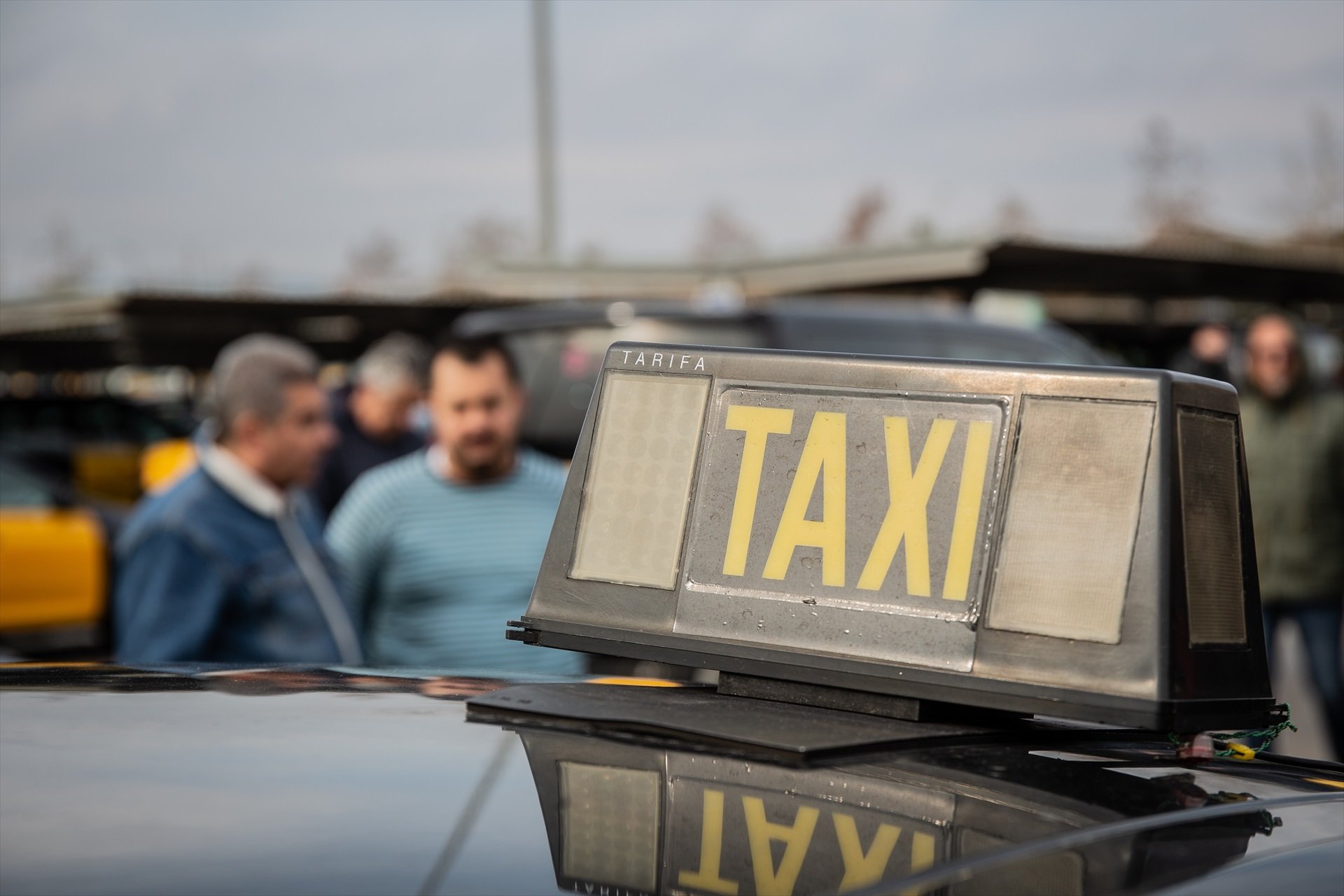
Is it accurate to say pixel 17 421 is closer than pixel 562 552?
No

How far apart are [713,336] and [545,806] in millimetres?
5697

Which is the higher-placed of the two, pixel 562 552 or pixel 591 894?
pixel 562 552

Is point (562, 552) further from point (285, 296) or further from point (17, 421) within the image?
point (285, 296)

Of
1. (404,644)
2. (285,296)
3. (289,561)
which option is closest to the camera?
(289,561)

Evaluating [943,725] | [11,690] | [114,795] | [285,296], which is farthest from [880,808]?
[285,296]

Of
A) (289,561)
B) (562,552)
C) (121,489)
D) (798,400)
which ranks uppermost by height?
(798,400)

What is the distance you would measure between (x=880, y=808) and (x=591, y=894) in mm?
264

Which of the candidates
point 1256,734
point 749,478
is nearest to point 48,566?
point 749,478

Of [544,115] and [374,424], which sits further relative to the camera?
[544,115]

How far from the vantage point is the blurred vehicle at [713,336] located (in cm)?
696

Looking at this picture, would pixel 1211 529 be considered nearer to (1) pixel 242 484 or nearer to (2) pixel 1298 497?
(1) pixel 242 484

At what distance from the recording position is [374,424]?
7684mm

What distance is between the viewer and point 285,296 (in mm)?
26344

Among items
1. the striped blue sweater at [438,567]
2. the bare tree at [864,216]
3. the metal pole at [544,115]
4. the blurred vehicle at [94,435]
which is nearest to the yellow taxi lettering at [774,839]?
the striped blue sweater at [438,567]
